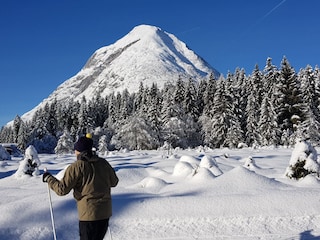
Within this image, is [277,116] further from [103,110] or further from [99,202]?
[103,110]

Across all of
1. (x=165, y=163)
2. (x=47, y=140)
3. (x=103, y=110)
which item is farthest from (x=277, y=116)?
(x=103, y=110)

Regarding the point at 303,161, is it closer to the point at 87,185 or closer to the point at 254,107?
the point at 87,185

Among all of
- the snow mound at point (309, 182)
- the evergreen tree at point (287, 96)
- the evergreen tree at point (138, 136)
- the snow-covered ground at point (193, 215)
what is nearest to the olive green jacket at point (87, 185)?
the snow-covered ground at point (193, 215)

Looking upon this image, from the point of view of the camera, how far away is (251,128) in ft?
157

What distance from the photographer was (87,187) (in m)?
4.37

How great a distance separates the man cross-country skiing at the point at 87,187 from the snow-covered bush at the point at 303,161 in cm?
726

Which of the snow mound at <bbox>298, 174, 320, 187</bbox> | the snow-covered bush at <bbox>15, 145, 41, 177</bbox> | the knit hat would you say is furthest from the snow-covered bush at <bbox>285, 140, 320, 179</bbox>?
the snow-covered bush at <bbox>15, 145, 41, 177</bbox>

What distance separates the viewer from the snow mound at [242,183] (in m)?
8.39

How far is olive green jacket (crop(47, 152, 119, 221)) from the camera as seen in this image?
431 centimetres

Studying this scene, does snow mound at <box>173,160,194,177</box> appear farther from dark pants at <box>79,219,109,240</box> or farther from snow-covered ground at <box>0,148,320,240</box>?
dark pants at <box>79,219,109,240</box>

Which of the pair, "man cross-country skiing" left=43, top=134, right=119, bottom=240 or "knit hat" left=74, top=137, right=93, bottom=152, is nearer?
"man cross-country skiing" left=43, top=134, right=119, bottom=240

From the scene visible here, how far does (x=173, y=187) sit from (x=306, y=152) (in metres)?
3.92

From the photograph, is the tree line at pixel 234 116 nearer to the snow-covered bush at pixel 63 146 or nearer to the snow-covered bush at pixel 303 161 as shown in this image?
the snow-covered bush at pixel 63 146

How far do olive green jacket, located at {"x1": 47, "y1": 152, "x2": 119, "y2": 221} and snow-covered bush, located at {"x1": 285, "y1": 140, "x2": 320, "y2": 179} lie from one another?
23.8 feet
